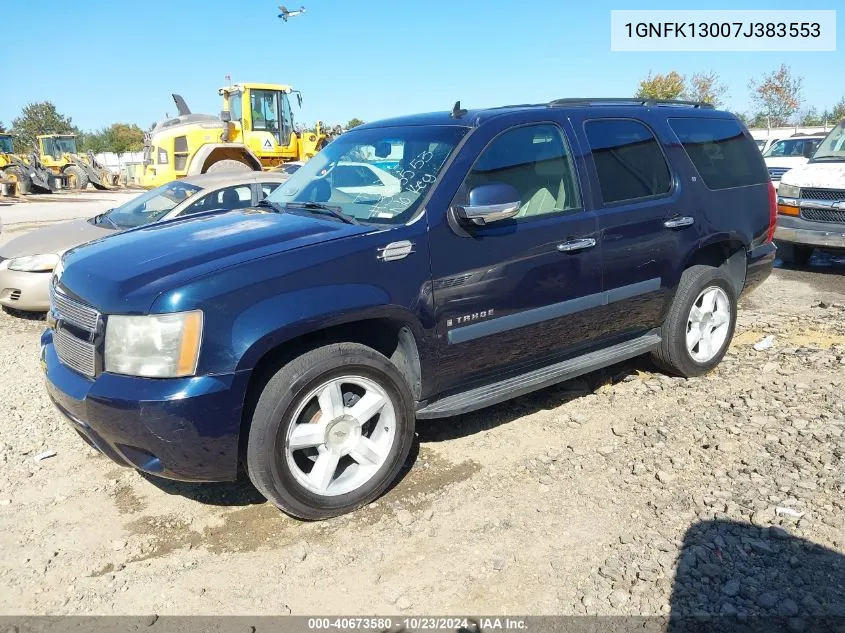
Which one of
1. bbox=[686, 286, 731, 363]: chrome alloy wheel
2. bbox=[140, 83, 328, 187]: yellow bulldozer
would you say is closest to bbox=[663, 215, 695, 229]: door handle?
bbox=[686, 286, 731, 363]: chrome alloy wheel

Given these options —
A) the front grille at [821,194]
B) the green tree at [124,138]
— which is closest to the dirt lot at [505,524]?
the front grille at [821,194]

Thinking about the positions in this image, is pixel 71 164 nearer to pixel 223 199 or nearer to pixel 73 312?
pixel 223 199

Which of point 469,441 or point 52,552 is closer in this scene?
point 52,552

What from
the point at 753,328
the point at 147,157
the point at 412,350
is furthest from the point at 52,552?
the point at 147,157

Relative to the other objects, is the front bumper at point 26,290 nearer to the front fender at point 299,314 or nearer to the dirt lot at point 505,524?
the dirt lot at point 505,524

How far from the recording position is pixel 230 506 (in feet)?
11.7

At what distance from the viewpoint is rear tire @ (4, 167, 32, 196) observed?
27.7 metres

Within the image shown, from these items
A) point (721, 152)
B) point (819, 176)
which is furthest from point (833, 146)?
point (721, 152)

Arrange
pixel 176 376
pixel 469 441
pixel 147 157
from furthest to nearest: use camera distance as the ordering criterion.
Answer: pixel 147 157 → pixel 469 441 → pixel 176 376

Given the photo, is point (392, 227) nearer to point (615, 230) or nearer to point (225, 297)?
point (225, 297)

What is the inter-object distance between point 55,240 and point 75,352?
15.3 ft

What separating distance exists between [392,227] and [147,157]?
59.0ft

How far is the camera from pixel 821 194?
8.80 meters

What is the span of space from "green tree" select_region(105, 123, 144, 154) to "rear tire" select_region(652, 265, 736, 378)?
215 ft
